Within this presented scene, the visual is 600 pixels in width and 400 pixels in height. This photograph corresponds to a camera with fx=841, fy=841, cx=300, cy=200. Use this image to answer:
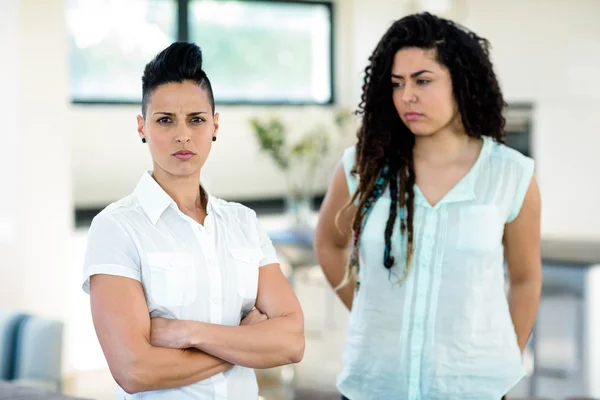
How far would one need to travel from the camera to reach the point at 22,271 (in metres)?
4.02

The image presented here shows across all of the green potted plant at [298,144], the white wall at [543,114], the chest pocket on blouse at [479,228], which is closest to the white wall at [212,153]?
the white wall at [543,114]

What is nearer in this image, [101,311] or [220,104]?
[101,311]

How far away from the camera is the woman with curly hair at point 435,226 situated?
185 centimetres

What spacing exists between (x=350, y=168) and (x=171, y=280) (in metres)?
0.77

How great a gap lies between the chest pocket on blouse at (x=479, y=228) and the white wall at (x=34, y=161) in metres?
2.72

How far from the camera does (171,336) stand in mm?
1358

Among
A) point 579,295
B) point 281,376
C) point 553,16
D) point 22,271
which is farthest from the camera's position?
point 553,16

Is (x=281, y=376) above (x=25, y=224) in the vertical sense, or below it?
below

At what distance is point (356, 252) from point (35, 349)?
3.85 feet

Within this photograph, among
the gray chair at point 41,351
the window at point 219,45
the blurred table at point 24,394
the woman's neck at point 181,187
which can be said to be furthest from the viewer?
the window at point 219,45

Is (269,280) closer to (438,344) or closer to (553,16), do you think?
(438,344)

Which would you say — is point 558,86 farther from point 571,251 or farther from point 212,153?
point 212,153

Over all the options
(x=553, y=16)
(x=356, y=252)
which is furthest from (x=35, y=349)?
(x=553, y=16)

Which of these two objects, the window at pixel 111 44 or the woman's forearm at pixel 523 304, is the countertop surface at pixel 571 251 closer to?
the woman's forearm at pixel 523 304
